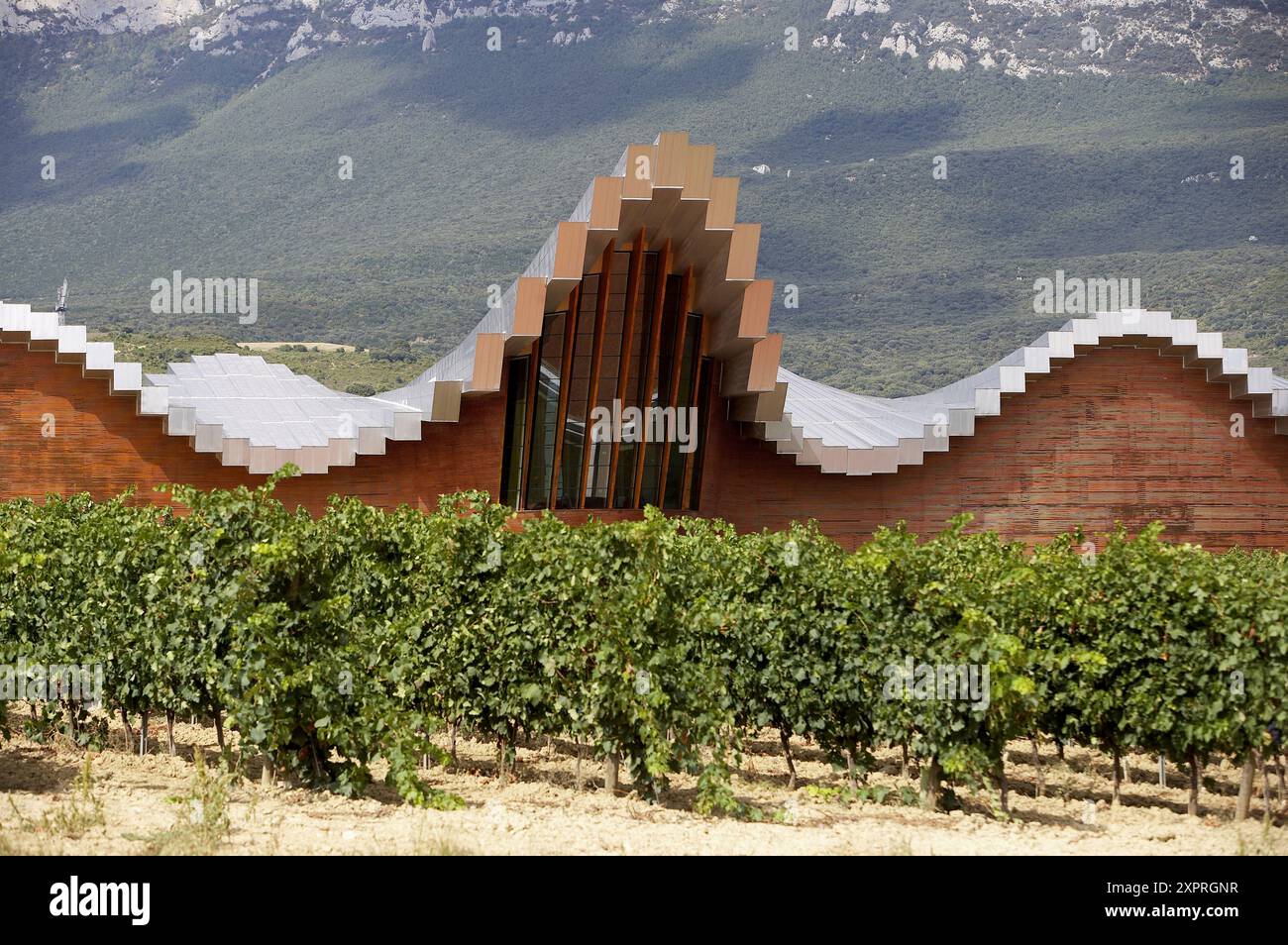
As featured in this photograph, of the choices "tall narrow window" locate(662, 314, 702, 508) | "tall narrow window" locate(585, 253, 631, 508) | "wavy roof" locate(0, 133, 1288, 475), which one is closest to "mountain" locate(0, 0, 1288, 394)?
"wavy roof" locate(0, 133, 1288, 475)

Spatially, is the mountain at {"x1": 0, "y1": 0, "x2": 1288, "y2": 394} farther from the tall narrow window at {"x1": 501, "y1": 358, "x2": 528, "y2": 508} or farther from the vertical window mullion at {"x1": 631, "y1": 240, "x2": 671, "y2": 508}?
the vertical window mullion at {"x1": 631, "y1": 240, "x2": 671, "y2": 508}

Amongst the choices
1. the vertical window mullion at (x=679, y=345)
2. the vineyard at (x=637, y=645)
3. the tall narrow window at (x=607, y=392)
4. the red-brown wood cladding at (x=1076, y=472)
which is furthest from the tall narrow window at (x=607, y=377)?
the vineyard at (x=637, y=645)

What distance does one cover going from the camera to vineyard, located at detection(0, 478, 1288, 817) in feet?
35.2

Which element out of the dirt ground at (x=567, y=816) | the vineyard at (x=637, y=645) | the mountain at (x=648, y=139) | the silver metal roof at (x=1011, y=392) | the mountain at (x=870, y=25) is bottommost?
the dirt ground at (x=567, y=816)

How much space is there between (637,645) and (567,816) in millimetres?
1454

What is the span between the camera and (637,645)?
11.0 meters

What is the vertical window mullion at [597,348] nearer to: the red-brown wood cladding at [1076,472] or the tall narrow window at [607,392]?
the tall narrow window at [607,392]

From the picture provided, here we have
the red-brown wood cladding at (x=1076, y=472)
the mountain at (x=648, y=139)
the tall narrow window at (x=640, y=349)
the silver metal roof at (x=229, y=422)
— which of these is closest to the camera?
the silver metal roof at (x=229, y=422)

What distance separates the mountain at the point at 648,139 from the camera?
64375 mm

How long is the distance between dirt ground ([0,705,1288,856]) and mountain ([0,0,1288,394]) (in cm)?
3877

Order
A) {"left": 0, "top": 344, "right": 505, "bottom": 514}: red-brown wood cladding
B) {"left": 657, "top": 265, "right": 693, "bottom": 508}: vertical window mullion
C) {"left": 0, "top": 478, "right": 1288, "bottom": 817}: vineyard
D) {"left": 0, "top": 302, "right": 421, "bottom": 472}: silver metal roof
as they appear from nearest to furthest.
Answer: {"left": 0, "top": 478, "right": 1288, "bottom": 817}: vineyard → {"left": 0, "top": 302, "right": 421, "bottom": 472}: silver metal roof → {"left": 0, "top": 344, "right": 505, "bottom": 514}: red-brown wood cladding → {"left": 657, "top": 265, "right": 693, "bottom": 508}: vertical window mullion

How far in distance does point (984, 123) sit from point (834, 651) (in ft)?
241

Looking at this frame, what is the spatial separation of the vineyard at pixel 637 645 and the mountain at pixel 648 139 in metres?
37.8

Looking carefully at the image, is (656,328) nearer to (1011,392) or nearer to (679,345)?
(679,345)
